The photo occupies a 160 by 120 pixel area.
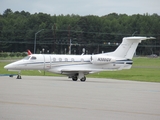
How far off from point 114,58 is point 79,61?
9.59 ft

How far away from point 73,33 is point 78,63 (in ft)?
264

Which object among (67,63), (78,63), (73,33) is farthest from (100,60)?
(73,33)

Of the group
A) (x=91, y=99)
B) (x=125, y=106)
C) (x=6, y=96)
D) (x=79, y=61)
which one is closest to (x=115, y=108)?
(x=125, y=106)

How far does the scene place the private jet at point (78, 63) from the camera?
106 ft

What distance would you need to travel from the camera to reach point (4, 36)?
10625 cm

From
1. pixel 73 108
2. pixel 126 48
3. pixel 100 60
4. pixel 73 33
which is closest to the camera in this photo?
pixel 73 108

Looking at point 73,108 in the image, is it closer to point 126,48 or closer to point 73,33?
point 126,48

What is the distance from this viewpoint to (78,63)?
1307 inches

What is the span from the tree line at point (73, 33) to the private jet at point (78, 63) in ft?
207

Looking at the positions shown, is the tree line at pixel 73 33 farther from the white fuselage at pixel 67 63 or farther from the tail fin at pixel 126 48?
the white fuselage at pixel 67 63

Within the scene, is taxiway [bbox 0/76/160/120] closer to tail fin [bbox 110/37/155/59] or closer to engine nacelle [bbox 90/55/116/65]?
engine nacelle [bbox 90/55/116/65]

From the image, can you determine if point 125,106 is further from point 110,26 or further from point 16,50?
point 110,26

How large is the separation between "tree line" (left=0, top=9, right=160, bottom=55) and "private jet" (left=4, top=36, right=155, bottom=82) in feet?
207

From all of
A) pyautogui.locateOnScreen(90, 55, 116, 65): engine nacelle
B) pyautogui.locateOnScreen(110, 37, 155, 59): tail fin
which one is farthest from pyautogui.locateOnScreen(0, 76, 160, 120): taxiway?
pyautogui.locateOnScreen(110, 37, 155, 59): tail fin
